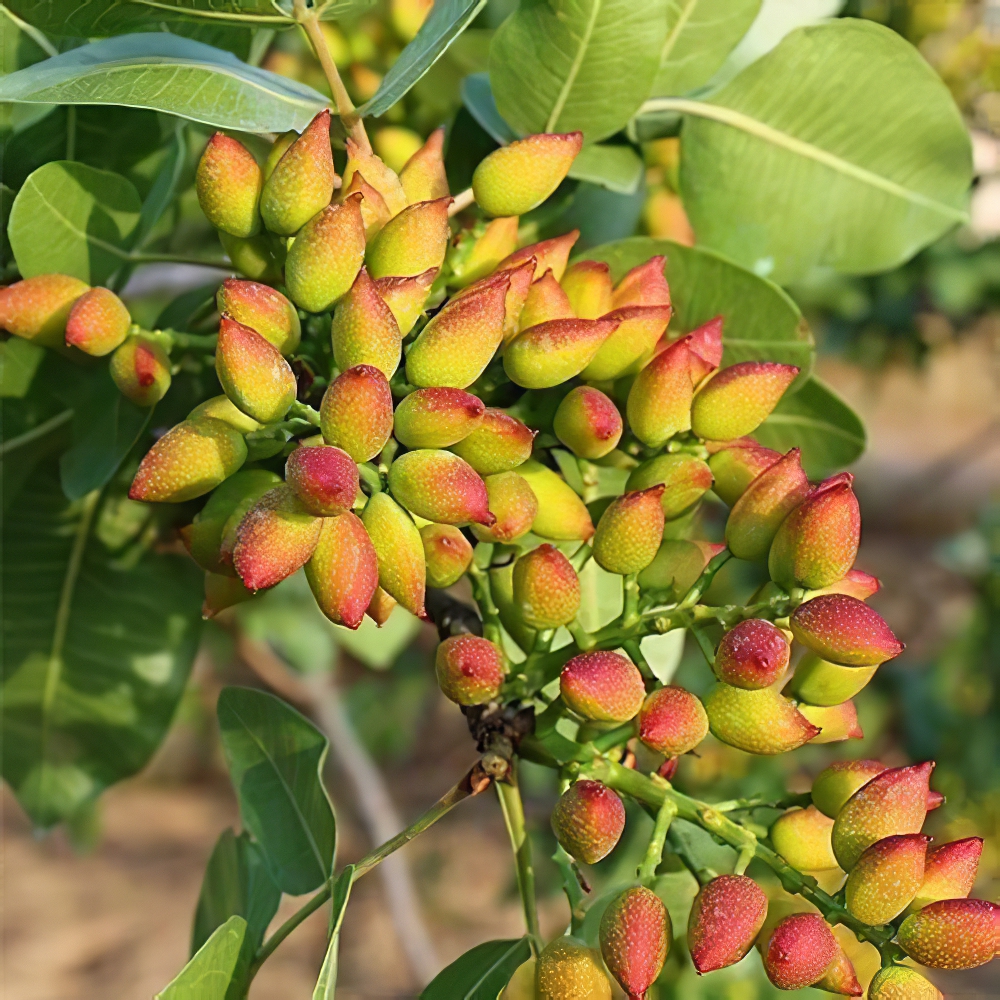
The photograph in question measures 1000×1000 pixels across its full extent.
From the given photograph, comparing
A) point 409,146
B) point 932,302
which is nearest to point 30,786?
point 409,146

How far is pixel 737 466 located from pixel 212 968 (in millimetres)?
453

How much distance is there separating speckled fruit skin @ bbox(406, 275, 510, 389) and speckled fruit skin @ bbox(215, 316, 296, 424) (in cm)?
7

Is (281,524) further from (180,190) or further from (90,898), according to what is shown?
(90,898)

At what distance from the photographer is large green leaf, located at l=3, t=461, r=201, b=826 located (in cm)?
103

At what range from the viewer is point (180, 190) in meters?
0.92

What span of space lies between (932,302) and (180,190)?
1.91 metres

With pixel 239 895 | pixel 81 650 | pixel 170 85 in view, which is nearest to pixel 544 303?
pixel 170 85

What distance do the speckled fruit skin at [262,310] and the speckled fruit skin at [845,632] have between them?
33 centimetres

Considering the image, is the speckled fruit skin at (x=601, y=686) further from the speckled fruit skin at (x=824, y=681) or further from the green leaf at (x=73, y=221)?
the green leaf at (x=73, y=221)

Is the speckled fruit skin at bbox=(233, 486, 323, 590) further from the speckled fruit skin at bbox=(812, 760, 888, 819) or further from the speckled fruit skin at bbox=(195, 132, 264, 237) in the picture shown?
the speckled fruit skin at bbox=(812, 760, 888, 819)

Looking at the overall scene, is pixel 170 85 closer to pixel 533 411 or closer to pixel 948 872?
pixel 533 411

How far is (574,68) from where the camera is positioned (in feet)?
2.49

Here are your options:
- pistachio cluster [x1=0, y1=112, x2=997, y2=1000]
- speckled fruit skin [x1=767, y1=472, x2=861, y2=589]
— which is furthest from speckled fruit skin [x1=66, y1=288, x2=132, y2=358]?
speckled fruit skin [x1=767, y1=472, x2=861, y2=589]

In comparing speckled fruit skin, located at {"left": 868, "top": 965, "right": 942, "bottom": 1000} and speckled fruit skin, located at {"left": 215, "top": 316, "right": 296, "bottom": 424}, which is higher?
speckled fruit skin, located at {"left": 215, "top": 316, "right": 296, "bottom": 424}
